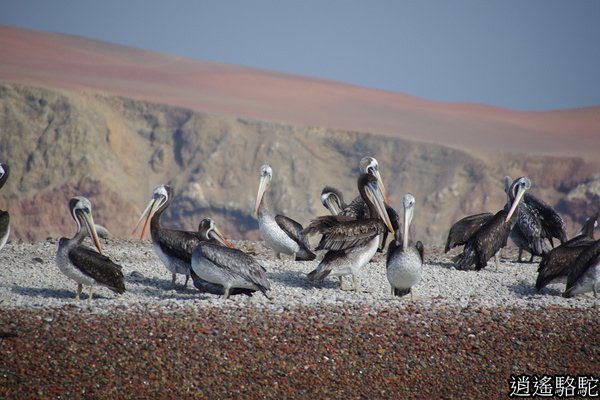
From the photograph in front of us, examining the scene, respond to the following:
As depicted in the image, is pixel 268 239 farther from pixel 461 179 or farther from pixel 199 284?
pixel 461 179

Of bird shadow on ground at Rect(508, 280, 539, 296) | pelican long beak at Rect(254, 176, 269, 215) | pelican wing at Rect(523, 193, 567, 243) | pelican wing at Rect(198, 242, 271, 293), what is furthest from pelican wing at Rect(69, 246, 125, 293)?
pelican wing at Rect(523, 193, 567, 243)

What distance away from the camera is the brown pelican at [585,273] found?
10.9 metres

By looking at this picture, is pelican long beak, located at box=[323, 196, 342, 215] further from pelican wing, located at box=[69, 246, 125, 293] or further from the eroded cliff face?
the eroded cliff face

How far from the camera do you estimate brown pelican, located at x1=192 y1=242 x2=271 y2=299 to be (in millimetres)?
10180

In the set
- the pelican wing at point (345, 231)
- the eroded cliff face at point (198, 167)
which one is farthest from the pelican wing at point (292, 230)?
the eroded cliff face at point (198, 167)

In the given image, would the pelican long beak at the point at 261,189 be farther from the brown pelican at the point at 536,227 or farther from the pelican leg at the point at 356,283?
the brown pelican at the point at 536,227

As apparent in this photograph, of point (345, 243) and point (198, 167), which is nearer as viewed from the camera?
point (345, 243)

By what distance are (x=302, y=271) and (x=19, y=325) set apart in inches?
194

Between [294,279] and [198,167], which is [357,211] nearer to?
[294,279]

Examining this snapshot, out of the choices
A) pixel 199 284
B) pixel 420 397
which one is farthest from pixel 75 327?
pixel 420 397

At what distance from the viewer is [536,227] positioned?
48.5 ft

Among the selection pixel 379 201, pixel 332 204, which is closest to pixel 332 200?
pixel 332 204

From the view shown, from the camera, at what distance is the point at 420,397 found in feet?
26.3

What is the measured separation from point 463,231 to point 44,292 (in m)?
6.81
